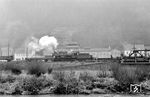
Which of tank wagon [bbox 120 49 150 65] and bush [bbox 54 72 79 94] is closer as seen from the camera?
bush [bbox 54 72 79 94]

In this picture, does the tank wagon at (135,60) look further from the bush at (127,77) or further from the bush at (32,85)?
the bush at (32,85)

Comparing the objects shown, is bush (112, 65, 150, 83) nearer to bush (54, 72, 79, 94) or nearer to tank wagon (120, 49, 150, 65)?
bush (54, 72, 79, 94)

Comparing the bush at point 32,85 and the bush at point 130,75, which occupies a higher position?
the bush at point 130,75

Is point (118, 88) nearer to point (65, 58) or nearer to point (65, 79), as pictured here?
point (65, 79)

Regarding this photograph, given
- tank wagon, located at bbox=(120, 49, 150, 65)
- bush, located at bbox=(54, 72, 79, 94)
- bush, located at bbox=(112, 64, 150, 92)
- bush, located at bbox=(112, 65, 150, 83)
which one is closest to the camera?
bush, located at bbox=(54, 72, 79, 94)

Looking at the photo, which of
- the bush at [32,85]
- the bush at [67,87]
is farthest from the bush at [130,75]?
the bush at [32,85]

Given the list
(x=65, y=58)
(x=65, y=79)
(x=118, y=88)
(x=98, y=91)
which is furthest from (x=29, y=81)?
(x=65, y=58)

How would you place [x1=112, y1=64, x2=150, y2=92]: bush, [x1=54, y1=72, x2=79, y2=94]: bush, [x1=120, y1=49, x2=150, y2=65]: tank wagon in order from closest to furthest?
1. [x1=54, y1=72, x2=79, y2=94]: bush
2. [x1=112, y1=64, x2=150, y2=92]: bush
3. [x1=120, y1=49, x2=150, y2=65]: tank wagon

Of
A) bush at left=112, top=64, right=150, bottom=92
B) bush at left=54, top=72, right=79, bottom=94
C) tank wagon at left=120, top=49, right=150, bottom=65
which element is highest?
tank wagon at left=120, top=49, right=150, bottom=65

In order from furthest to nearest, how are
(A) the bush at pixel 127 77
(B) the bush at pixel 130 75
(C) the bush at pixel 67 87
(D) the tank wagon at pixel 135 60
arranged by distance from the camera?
1. (D) the tank wagon at pixel 135 60
2. (B) the bush at pixel 130 75
3. (A) the bush at pixel 127 77
4. (C) the bush at pixel 67 87

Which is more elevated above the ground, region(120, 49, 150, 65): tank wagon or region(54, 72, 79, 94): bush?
region(120, 49, 150, 65): tank wagon

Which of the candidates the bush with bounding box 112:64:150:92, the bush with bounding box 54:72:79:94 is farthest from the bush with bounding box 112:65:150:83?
the bush with bounding box 54:72:79:94
